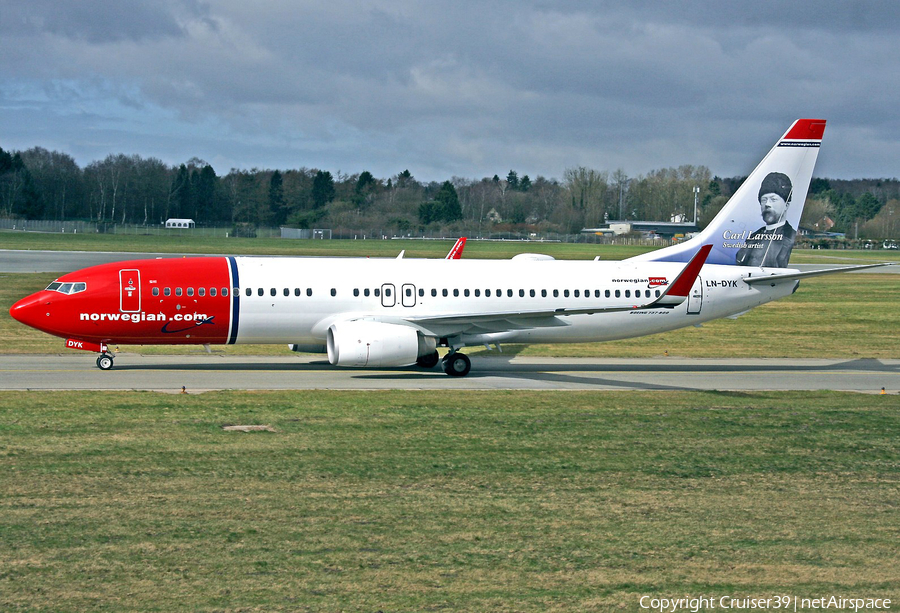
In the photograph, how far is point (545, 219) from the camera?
197250 millimetres

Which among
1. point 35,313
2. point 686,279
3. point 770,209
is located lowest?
point 35,313

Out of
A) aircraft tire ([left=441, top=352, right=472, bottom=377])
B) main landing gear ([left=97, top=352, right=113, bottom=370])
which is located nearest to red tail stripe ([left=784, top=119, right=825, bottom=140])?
aircraft tire ([left=441, top=352, right=472, bottom=377])

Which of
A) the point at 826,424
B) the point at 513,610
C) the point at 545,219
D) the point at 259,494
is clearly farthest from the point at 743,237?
the point at 545,219

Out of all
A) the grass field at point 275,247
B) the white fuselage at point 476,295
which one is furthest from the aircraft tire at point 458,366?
the grass field at point 275,247

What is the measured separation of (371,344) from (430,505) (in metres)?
14.2

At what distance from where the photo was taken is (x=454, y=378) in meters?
31.4

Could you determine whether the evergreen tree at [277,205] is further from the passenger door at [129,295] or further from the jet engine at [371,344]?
the jet engine at [371,344]

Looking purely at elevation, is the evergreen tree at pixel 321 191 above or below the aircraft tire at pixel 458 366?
above

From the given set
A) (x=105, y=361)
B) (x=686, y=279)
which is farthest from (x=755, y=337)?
(x=105, y=361)

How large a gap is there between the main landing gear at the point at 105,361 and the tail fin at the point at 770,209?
19.5 m

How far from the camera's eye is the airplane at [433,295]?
1160 inches

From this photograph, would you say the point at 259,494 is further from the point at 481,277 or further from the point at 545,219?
the point at 545,219

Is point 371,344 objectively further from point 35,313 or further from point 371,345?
point 35,313

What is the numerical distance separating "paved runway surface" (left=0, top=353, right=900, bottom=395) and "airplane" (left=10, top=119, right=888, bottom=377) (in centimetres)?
104
